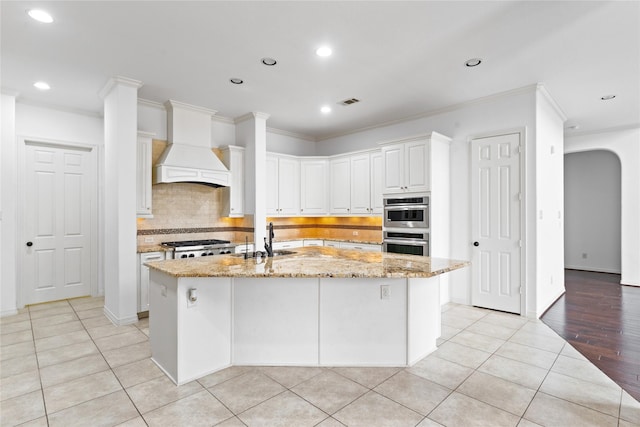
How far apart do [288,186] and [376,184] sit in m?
1.67

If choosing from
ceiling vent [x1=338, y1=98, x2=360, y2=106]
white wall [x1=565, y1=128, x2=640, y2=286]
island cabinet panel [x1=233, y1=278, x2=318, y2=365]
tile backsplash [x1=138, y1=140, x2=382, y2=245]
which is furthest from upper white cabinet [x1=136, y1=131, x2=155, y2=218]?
white wall [x1=565, y1=128, x2=640, y2=286]

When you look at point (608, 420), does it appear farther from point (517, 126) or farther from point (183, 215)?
point (183, 215)

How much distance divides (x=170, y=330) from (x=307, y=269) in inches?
49.3

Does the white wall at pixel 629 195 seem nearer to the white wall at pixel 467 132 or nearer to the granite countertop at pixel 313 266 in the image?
the white wall at pixel 467 132

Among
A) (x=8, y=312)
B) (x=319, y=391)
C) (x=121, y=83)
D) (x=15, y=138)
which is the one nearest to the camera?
(x=319, y=391)

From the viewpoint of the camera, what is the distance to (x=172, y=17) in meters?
2.87

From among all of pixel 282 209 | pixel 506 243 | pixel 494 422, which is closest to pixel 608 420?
pixel 494 422

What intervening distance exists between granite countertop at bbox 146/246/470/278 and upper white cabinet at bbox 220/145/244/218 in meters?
2.27

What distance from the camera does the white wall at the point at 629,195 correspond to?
625 centimetres

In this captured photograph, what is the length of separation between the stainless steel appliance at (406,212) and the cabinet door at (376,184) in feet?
1.20

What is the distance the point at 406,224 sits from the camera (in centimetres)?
506

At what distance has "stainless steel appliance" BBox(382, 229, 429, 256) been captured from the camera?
4.86 m

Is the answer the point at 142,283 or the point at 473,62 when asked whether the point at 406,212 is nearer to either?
the point at 473,62

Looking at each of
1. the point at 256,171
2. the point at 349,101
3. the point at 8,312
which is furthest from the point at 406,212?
the point at 8,312
